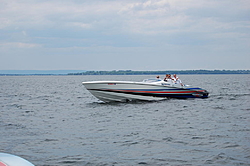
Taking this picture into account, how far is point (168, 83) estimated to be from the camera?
88.5ft

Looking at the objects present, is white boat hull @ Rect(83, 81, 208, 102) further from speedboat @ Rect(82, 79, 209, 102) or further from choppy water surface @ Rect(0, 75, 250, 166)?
choppy water surface @ Rect(0, 75, 250, 166)

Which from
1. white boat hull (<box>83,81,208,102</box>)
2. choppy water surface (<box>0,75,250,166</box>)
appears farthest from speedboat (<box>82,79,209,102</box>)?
choppy water surface (<box>0,75,250,166</box>)

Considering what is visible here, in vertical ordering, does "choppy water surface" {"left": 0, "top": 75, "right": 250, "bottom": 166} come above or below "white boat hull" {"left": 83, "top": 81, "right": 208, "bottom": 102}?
below

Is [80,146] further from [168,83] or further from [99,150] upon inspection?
[168,83]

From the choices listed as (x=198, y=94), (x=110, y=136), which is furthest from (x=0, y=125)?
(x=198, y=94)

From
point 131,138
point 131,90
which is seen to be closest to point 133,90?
point 131,90

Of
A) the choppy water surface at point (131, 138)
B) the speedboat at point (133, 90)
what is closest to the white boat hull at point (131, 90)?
the speedboat at point (133, 90)

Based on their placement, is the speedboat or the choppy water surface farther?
the speedboat

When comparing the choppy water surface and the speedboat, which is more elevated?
the speedboat

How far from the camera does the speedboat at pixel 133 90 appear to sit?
25.4 metres

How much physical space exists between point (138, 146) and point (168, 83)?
49.8 feet

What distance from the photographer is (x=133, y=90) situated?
25.7 meters

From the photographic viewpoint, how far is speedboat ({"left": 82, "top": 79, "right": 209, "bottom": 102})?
25391 millimetres

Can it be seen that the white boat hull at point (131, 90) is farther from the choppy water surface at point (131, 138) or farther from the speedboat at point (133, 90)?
the choppy water surface at point (131, 138)
